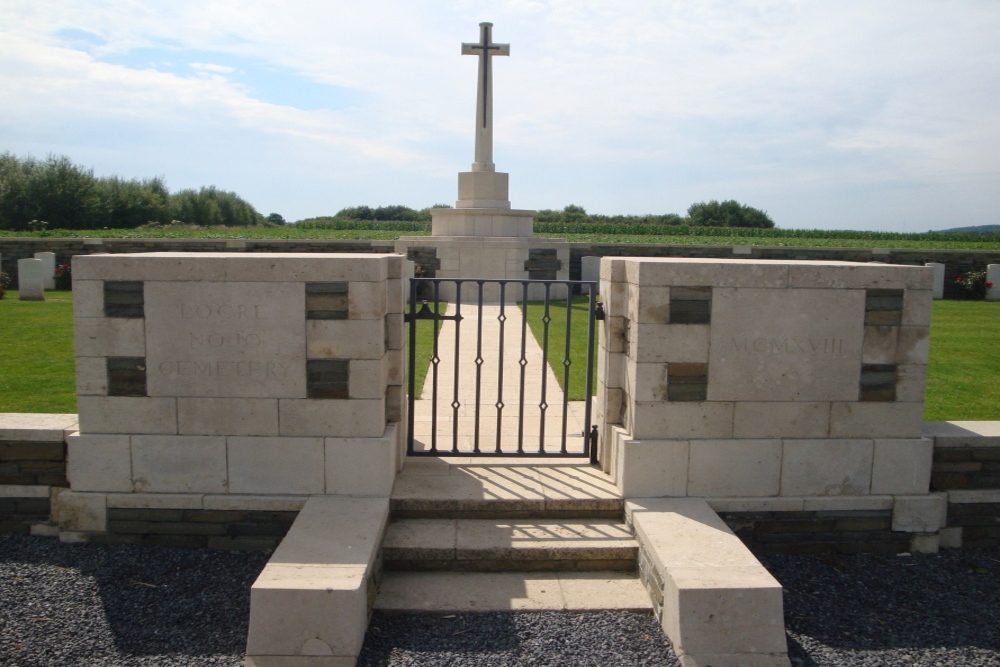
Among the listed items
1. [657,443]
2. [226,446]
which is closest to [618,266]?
[657,443]

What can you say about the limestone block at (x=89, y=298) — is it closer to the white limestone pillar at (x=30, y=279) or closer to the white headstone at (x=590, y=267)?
the white limestone pillar at (x=30, y=279)

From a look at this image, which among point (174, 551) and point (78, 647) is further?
point (174, 551)

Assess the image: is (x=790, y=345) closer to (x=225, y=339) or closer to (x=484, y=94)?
(x=225, y=339)

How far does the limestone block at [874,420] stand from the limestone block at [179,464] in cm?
330

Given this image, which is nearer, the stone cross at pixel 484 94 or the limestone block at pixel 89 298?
the limestone block at pixel 89 298

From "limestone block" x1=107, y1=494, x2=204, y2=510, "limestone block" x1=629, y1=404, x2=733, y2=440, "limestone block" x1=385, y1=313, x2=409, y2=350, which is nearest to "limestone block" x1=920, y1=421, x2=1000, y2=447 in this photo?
"limestone block" x1=629, y1=404, x2=733, y2=440

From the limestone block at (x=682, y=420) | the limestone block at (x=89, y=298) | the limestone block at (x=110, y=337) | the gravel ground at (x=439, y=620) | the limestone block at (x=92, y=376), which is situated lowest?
the gravel ground at (x=439, y=620)

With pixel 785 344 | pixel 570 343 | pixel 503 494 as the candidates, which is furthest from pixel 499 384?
pixel 570 343

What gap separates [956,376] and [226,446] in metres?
6.42

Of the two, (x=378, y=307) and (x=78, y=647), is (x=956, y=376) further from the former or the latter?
(x=78, y=647)

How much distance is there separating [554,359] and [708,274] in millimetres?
3951

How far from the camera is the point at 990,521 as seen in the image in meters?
4.21

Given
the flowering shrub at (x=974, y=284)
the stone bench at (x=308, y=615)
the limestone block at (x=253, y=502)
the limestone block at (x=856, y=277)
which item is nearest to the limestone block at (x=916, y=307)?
the limestone block at (x=856, y=277)

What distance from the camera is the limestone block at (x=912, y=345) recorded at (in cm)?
393
